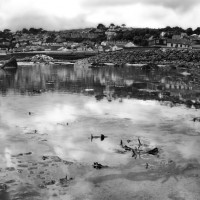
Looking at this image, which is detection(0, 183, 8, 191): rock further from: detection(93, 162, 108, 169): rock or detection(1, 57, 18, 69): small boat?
detection(1, 57, 18, 69): small boat

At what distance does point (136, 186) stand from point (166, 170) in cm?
249

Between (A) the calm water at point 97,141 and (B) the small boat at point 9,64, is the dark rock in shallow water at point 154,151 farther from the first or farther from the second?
(B) the small boat at point 9,64

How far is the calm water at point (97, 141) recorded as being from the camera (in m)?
15.5

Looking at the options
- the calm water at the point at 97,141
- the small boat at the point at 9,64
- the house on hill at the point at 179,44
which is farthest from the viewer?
the house on hill at the point at 179,44

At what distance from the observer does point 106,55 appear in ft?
379

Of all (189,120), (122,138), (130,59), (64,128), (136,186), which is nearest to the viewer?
(136,186)

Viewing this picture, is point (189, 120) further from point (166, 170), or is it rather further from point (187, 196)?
point (187, 196)

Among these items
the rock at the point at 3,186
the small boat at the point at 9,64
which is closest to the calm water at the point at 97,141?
the rock at the point at 3,186

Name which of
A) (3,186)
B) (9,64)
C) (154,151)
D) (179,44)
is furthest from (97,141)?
(179,44)

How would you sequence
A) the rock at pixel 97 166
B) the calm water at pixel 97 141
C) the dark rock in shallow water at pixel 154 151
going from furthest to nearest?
the dark rock in shallow water at pixel 154 151 < the rock at pixel 97 166 < the calm water at pixel 97 141

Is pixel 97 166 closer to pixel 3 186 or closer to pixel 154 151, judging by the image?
pixel 154 151

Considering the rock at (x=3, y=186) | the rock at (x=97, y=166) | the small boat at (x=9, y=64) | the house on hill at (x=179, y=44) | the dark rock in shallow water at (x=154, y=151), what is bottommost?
the rock at (x=3, y=186)

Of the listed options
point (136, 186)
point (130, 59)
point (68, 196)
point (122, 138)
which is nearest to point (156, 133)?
point (122, 138)

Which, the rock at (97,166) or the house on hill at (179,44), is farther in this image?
the house on hill at (179,44)
